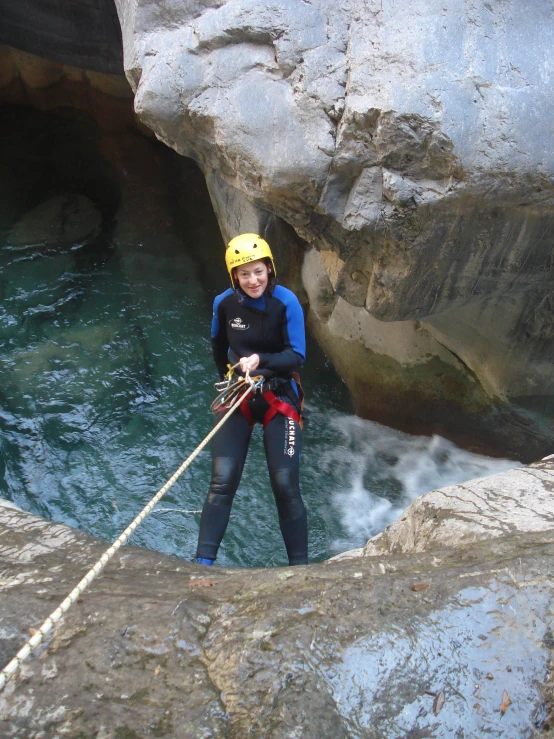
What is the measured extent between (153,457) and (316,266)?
224cm

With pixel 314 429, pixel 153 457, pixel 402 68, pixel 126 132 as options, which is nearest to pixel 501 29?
pixel 402 68

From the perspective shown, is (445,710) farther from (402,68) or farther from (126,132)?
(126,132)

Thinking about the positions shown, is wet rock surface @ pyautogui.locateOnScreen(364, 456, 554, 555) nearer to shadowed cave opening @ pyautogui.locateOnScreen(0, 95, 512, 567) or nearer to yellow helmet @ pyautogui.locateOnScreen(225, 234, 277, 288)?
yellow helmet @ pyautogui.locateOnScreen(225, 234, 277, 288)

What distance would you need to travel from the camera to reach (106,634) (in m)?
1.61

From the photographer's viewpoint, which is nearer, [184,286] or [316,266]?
[316,266]

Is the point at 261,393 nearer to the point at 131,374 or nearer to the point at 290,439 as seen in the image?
the point at 290,439

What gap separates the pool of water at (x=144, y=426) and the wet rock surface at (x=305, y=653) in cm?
234

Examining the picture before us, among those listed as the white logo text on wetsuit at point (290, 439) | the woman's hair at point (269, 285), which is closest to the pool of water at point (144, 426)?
the white logo text on wetsuit at point (290, 439)

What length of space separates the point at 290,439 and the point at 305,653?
145 cm

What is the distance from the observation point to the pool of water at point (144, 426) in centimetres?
430

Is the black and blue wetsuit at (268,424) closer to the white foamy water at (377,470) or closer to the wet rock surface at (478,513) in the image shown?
the wet rock surface at (478,513)

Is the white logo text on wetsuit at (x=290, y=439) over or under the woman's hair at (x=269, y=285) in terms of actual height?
under

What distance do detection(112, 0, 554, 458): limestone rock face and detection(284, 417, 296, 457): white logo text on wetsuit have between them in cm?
129

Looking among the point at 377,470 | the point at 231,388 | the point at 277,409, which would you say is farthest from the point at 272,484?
the point at 377,470
